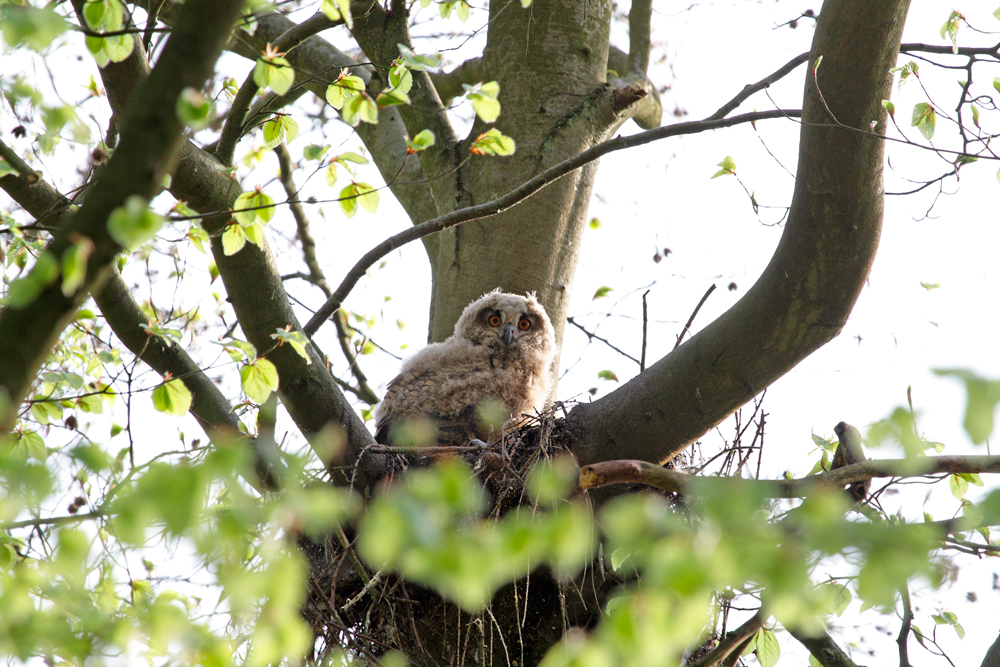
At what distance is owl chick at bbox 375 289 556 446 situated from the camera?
Result: 359cm

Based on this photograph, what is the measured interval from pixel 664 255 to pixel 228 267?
2959 mm

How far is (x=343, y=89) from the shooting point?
2.23m

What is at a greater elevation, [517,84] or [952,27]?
[517,84]

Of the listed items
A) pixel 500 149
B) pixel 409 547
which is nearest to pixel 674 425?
pixel 500 149

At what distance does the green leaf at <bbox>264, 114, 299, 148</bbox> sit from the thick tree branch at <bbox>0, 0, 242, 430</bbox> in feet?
3.67

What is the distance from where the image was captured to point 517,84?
4.04 meters

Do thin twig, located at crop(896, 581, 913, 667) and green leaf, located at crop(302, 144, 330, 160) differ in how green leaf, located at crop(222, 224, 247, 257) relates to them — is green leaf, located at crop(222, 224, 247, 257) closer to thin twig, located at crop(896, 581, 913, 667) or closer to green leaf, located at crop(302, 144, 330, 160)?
green leaf, located at crop(302, 144, 330, 160)

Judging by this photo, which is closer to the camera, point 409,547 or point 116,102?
point 409,547

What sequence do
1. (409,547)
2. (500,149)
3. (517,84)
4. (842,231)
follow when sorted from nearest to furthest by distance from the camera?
(409,547), (842,231), (500,149), (517,84)

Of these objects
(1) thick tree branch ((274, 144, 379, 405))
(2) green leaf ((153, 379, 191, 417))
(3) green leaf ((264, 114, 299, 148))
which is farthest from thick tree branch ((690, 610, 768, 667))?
(1) thick tree branch ((274, 144, 379, 405))

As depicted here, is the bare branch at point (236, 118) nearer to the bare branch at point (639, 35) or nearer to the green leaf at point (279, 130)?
the green leaf at point (279, 130)

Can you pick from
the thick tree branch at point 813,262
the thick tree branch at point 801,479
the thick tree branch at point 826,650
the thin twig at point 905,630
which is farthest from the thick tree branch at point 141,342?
the thin twig at point 905,630

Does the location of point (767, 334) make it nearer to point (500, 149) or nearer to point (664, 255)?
point (500, 149)

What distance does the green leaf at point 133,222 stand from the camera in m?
1.16
